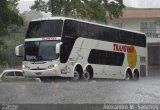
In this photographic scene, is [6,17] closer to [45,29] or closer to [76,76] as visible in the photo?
[45,29]

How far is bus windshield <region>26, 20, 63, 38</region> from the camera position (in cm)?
2741

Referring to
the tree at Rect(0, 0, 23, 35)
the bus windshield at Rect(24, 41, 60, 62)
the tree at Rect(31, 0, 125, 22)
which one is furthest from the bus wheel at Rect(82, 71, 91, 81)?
the tree at Rect(31, 0, 125, 22)

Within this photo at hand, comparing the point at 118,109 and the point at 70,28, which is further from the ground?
the point at 70,28

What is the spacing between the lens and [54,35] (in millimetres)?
27344

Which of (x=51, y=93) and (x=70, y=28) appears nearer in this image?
(x=51, y=93)

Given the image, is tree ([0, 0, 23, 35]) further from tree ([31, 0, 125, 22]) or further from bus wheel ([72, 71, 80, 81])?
bus wheel ([72, 71, 80, 81])

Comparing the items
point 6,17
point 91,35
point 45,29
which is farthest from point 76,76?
point 6,17

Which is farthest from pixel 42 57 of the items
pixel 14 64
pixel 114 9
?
pixel 14 64

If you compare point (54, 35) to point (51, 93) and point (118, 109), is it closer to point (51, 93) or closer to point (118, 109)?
point (51, 93)

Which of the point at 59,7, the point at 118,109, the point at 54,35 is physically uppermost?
the point at 59,7

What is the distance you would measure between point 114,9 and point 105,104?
32.4 metres

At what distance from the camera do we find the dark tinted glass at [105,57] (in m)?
30.6

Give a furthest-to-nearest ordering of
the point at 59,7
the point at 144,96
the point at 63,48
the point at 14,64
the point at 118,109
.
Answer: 1. the point at 14,64
2. the point at 59,7
3. the point at 63,48
4. the point at 144,96
5. the point at 118,109

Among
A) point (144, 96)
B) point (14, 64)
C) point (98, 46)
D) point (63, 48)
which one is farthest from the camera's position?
point (14, 64)
